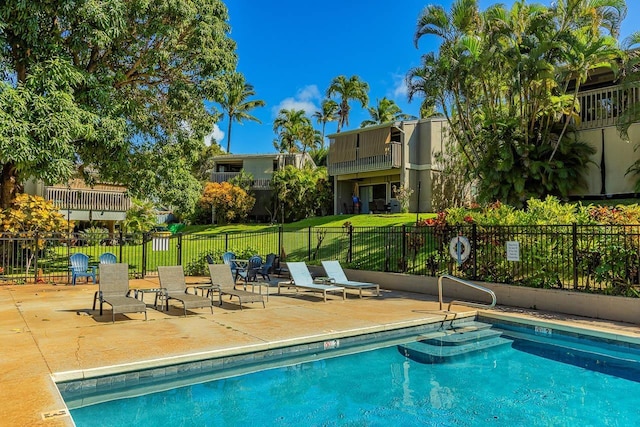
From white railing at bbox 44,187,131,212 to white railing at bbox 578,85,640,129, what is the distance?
2453cm

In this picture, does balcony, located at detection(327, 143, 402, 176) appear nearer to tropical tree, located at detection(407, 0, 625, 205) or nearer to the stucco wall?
tropical tree, located at detection(407, 0, 625, 205)

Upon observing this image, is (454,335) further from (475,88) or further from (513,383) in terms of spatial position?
(475,88)

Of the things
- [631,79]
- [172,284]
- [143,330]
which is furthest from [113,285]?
[631,79]

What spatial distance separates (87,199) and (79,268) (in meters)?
14.7

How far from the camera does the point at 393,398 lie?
246 inches

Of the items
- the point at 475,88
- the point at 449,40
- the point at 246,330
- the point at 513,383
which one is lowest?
the point at 513,383

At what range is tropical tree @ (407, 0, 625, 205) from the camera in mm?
15922

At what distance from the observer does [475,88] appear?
20797 millimetres

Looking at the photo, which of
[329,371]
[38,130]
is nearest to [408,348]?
[329,371]

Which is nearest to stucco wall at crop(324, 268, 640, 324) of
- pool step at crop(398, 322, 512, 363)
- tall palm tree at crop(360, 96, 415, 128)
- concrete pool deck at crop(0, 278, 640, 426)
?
concrete pool deck at crop(0, 278, 640, 426)

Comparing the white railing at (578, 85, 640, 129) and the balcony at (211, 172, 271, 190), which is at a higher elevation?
the white railing at (578, 85, 640, 129)

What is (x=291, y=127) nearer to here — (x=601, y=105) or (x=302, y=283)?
(x=601, y=105)

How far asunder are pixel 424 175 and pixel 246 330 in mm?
24193

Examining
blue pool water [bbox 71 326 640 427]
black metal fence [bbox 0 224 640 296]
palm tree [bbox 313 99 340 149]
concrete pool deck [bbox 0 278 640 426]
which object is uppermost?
palm tree [bbox 313 99 340 149]
